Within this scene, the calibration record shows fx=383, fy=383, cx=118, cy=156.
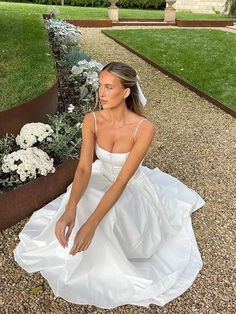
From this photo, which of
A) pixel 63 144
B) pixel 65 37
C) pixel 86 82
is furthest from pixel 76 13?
pixel 63 144

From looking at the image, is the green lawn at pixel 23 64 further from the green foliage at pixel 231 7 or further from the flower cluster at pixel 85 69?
the green foliage at pixel 231 7

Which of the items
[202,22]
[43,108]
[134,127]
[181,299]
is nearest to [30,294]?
[181,299]

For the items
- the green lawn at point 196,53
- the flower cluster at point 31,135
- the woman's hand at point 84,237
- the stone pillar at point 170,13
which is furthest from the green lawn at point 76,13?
the woman's hand at point 84,237

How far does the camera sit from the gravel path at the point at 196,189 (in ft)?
9.34

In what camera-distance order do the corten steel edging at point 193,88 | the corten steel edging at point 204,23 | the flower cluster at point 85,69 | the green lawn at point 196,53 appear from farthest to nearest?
the corten steel edging at point 204,23
the green lawn at point 196,53
the corten steel edging at point 193,88
the flower cluster at point 85,69

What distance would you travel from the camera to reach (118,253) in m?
2.89

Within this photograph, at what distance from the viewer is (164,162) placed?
16.3ft

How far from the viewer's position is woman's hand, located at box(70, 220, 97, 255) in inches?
103

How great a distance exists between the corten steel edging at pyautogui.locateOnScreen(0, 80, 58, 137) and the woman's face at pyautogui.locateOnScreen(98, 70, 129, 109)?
1.90m

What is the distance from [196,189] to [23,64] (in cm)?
377

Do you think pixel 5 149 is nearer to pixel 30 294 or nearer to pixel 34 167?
pixel 34 167

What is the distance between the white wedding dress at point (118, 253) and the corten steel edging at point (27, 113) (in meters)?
1.27

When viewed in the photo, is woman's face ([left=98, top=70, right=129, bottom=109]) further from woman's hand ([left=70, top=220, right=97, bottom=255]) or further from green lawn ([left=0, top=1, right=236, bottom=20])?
green lawn ([left=0, top=1, right=236, bottom=20])

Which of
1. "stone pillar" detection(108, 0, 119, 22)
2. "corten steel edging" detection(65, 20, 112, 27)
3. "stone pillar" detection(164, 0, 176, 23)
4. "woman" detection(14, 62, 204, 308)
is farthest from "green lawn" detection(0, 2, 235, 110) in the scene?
"stone pillar" detection(164, 0, 176, 23)
